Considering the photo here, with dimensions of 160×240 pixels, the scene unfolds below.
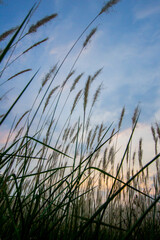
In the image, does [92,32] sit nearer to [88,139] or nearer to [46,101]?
[46,101]

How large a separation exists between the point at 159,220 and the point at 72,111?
179 cm

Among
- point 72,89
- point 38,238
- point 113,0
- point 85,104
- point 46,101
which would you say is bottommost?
point 38,238

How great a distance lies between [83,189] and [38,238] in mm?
1806

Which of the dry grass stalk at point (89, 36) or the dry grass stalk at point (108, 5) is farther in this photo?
the dry grass stalk at point (89, 36)

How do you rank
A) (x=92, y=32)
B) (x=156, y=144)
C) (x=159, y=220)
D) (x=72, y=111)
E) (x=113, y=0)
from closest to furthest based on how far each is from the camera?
(x=113, y=0) → (x=92, y=32) → (x=72, y=111) → (x=159, y=220) → (x=156, y=144)

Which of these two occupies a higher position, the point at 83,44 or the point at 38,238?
the point at 83,44

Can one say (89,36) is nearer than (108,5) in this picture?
No

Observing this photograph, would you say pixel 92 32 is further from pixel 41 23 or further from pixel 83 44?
pixel 41 23

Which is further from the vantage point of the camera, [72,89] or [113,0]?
→ [72,89]

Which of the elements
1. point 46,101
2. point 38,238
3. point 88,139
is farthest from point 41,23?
point 88,139

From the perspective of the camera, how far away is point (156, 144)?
2.83 meters

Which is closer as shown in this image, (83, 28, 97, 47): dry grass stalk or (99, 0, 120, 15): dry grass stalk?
(99, 0, 120, 15): dry grass stalk

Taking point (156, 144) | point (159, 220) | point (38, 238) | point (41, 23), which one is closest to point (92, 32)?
point (41, 23)

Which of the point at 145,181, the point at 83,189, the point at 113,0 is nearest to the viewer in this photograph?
the point at 113,0
